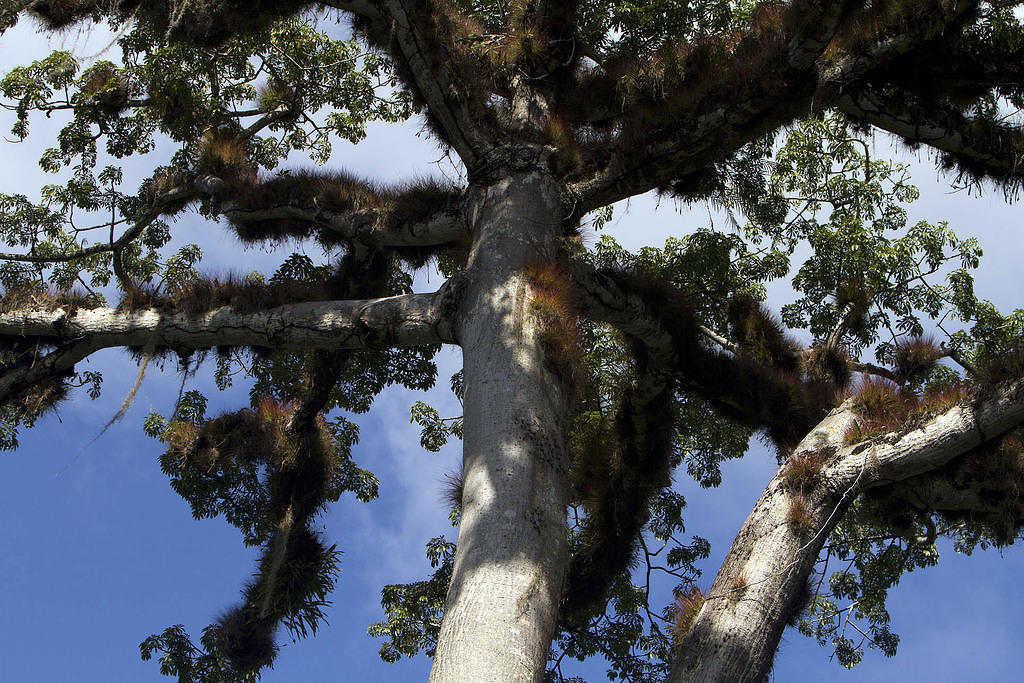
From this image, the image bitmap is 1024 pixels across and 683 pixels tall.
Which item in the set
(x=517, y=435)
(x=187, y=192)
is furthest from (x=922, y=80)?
(x=187, y=192)

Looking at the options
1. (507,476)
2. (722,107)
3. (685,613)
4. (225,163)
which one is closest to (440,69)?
(722,107)

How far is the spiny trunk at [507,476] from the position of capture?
144 inches

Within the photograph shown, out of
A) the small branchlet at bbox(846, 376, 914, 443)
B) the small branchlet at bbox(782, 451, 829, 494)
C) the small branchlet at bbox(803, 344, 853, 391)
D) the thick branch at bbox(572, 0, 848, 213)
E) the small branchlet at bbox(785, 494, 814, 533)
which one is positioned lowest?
the small branchlet at bbox(785, 494, 814, 533)

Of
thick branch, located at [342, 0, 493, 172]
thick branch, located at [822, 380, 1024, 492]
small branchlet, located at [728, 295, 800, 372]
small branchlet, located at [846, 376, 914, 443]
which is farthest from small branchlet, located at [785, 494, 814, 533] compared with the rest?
thick branch, located at [342, 0, 493, 172]

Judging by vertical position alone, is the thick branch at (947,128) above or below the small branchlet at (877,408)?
above

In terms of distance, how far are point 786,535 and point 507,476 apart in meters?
1.79

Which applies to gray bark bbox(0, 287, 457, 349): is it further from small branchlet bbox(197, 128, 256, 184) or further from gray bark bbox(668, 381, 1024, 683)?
gray bark bbox(668, 381, 1024, 683)

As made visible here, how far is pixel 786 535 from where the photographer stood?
495 centimetres

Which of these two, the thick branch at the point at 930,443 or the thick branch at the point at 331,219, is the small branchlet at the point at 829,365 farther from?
the thick branch at the point at 331,219

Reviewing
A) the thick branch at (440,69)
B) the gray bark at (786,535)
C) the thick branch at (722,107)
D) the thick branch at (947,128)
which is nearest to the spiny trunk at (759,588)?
the gray bark at (786,535)

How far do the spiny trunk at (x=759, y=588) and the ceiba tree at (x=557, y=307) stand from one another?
2 cm

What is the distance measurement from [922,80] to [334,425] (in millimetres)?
5796

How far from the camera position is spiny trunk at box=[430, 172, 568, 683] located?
366cm

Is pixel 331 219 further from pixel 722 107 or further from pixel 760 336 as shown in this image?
pixel 760 336
